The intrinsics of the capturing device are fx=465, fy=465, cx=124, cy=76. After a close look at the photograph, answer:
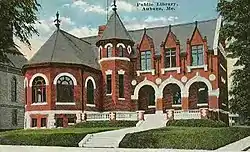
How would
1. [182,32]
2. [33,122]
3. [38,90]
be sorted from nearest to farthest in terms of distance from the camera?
[33,122] → [38,90] → [182,32]

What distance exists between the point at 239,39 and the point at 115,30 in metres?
11.4

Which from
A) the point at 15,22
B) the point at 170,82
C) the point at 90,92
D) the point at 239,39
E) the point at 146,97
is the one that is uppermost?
the point at 15,22

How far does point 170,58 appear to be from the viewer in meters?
27.4

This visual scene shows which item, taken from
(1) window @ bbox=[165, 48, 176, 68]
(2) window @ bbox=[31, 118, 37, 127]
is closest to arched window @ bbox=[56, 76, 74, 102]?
(2) window @ bbox=[31, 118, 37, 127]

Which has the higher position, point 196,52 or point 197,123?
point 196,52

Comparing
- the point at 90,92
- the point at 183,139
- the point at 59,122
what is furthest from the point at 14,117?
the point at 183,139

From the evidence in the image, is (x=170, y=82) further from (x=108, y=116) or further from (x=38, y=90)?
(x=38, y=90)

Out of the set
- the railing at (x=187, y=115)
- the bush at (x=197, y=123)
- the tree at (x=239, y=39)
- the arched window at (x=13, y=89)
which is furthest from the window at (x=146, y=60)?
the arched window at (x=13, y=89)

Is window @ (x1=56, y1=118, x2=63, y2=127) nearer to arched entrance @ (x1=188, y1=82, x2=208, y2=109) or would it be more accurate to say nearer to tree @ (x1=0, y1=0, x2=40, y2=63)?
tree @ (x1=0, y1=0, x2=40, y2=63)

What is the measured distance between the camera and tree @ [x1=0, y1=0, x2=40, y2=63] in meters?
17.9

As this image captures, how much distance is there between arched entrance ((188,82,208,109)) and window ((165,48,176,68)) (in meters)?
1.75

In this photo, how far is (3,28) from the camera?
58.9ft

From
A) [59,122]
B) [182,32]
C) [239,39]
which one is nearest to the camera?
[239,39]

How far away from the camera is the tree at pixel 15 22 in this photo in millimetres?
17859
